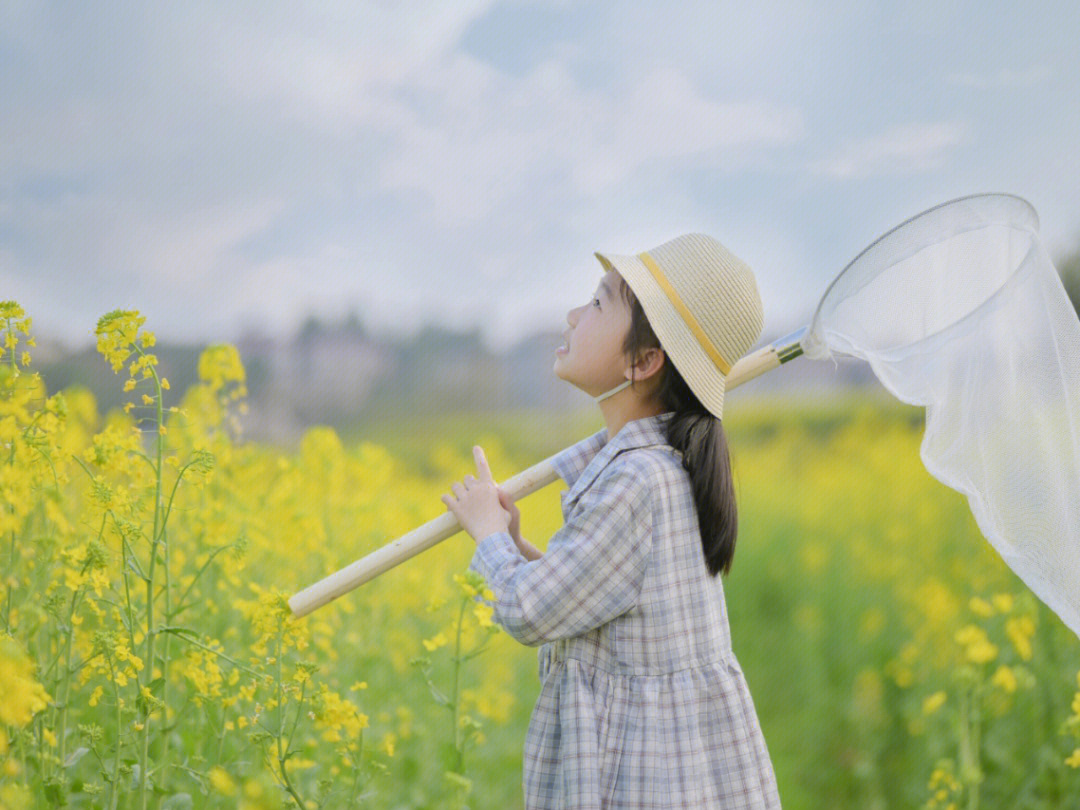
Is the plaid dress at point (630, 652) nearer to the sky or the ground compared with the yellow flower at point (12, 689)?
nearer to the ground

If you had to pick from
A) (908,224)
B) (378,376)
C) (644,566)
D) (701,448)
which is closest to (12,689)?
(644,566)

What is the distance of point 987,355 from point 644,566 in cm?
72

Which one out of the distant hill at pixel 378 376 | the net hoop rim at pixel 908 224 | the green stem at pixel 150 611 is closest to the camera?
the green stem at pixel 150 611

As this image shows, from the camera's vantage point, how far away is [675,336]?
56.7 inches

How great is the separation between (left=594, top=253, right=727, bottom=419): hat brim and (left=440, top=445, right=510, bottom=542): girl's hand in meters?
0.30

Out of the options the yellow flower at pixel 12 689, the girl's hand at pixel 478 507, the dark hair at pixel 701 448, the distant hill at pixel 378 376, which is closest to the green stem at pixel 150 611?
the yellow flower at pixel 12 689

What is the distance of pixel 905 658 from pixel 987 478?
117cm

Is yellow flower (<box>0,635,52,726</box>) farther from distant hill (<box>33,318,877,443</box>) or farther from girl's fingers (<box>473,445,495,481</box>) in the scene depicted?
distant hill (<box>33,318,877,443</box>)

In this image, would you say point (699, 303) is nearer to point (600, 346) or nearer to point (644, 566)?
point (600, 346)

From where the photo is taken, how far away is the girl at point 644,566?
53.2 inches

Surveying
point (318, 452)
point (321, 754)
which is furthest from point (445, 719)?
point (318, 452)

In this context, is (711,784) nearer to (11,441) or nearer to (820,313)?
(820,313)

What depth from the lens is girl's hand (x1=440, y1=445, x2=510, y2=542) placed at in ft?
4.78

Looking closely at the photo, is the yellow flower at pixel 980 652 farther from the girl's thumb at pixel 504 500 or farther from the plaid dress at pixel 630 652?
the girl's thumb at pixel 504 500
